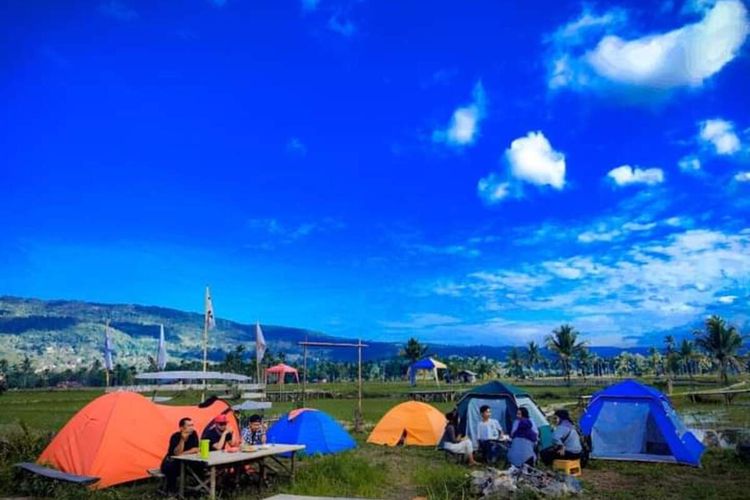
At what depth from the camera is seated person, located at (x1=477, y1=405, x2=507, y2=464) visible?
46.9 ft

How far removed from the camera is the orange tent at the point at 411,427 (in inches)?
697

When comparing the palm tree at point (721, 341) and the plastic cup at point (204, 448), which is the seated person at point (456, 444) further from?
the palm tree at point (721, 341)

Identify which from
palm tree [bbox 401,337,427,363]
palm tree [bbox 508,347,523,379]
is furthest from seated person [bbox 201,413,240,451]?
palm tree [bbox 508,347,523,379]

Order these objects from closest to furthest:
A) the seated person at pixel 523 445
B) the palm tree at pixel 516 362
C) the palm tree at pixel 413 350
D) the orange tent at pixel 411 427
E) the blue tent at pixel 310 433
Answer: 1. the seated person at pixel 523 445
2. the blue tent at pixel 310 433
3. the orange tent at pixel 411 427
4. the palm tree at pixel 413 350
5. the palm tree at pixel 516 362

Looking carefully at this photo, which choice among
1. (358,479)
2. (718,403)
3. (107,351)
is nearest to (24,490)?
(358,479)

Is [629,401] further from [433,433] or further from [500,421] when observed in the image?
[433,433]

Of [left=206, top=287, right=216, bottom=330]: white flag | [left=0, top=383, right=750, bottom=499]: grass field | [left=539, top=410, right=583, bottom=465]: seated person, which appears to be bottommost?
[left=0, top=383, right=750, bottom=499]: grass field

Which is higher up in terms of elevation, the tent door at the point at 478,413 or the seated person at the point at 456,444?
the tent door at the point at 478,413

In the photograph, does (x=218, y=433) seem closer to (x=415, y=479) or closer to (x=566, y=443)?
(x=415, y=479)

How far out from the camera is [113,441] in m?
11.2

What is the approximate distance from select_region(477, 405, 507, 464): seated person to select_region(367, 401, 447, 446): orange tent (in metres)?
2.77

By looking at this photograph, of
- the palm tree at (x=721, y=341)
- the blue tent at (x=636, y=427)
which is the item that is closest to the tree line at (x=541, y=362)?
the palm tree at (x=721, y=341)

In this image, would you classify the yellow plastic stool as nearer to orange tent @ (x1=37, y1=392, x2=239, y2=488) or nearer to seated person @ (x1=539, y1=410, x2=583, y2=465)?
seated person @ (x1=539, y1=410, x2=583, y2=465)

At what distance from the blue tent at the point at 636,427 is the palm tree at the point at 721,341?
5477 centimetres
